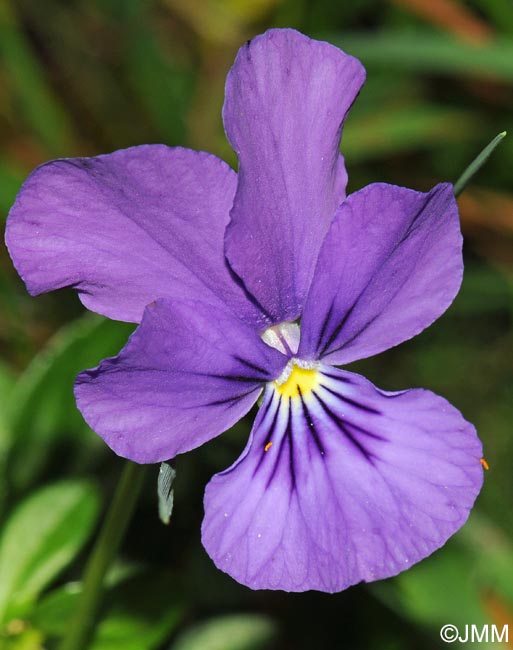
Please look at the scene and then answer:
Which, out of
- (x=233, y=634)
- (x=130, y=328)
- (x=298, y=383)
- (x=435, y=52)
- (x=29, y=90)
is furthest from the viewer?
(x=29, y=90)

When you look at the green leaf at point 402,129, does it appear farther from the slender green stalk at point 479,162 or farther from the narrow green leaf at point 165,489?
the narrow green leaf at point 165,489

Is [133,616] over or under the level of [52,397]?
under

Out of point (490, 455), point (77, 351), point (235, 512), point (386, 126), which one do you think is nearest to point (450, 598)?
point (490, 455)

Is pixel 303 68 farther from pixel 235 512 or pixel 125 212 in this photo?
pixel 235 512

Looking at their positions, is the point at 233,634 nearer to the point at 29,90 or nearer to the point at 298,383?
the point at 298,383

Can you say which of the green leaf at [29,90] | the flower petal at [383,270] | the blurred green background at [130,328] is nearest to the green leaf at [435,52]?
the blurred green background at [130,328]

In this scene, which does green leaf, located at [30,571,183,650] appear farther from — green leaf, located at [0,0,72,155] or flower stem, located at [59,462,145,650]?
green leaf, located at [0,0,72,155]

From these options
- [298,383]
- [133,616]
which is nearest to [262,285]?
[298,383]
